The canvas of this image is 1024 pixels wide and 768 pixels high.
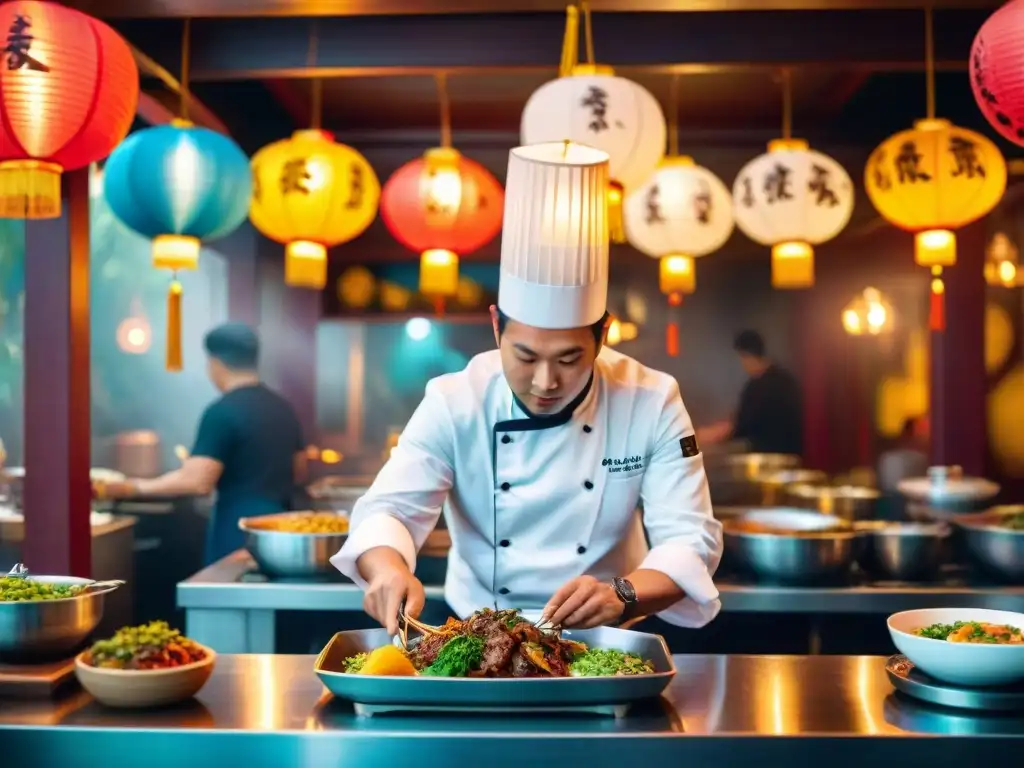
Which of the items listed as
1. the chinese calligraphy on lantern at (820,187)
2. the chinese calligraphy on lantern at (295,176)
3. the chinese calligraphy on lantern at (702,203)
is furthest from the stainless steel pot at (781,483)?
the chinese calligraphy on lantern at (295,176)

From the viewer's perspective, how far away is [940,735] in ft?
6.09

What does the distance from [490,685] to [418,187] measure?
366cm

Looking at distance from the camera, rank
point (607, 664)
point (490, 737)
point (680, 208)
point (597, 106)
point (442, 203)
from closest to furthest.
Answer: point (490, 737) → point (607, 664) → point (597, 106) → point (442, 203) → point (680, 208)

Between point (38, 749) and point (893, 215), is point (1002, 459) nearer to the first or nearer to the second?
point (893, 215)

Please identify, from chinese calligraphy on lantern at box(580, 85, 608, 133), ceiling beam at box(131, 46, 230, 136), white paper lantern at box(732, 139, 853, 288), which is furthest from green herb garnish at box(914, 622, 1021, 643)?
ceiling beam at box(131, 46, 230, 136)

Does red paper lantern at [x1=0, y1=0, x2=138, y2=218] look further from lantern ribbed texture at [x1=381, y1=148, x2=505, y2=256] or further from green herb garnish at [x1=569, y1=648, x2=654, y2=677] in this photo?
green herb garnish at [x1=569, y1=648, x2=654, y2=677]

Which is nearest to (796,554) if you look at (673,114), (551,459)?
(551,459)

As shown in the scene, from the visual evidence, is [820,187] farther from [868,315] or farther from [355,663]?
[868,315]

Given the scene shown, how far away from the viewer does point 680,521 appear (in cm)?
272

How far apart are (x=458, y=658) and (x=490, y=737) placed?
0.23 metres

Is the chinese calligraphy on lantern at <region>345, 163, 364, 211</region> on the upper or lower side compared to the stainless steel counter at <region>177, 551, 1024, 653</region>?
upper

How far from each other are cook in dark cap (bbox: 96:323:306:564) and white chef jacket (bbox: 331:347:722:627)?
239cm

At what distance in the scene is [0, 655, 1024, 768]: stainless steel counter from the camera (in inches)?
72.1

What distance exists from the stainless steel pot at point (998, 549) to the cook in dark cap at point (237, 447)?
3052 millimetres
